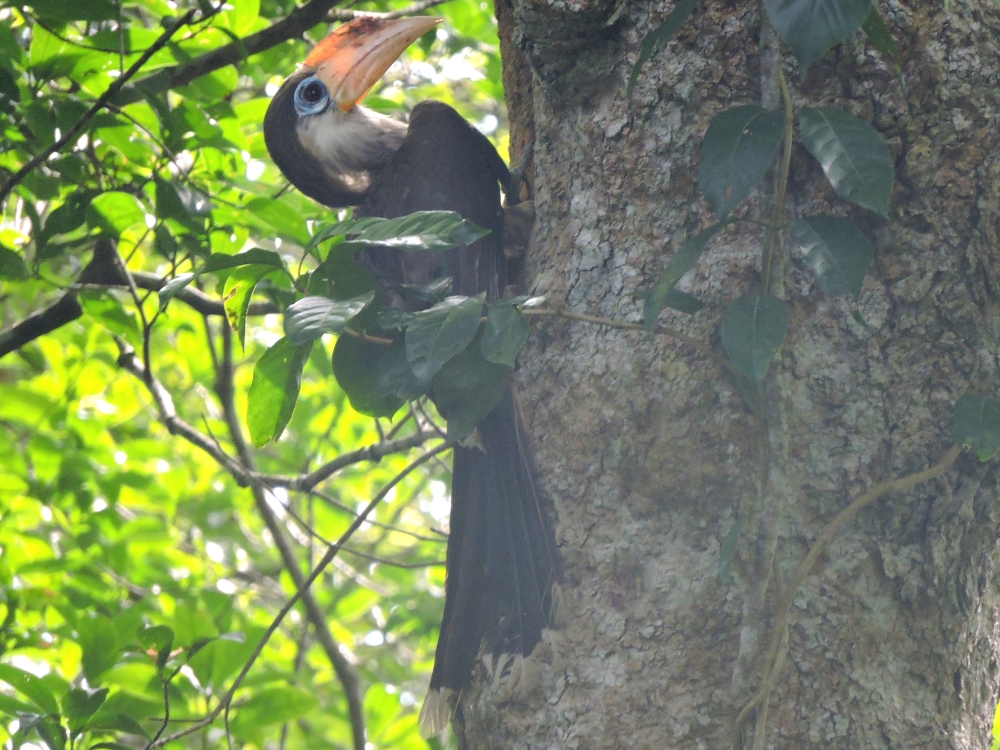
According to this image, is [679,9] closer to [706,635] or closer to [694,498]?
[694,498]

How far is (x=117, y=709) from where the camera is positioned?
203cm

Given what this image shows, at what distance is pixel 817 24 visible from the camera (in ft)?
3.42

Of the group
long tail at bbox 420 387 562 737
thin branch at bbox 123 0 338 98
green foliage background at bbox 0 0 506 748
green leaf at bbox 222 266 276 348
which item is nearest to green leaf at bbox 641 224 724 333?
long tail at bbox 420 387 562 737

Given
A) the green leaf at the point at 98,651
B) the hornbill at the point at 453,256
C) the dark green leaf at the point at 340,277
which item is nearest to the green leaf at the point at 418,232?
the dark green leaf at the point at 340,277

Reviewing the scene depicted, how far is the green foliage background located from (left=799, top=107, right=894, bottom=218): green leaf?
1.02m

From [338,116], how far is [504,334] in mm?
1684

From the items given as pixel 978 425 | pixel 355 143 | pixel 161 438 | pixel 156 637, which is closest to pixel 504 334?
pixel 978 425

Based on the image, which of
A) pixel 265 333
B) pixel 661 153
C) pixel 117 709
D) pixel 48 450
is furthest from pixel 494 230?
pixel 265 333

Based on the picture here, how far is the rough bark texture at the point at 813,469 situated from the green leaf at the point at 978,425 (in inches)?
1.8

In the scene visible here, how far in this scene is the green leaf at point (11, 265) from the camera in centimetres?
A: 211

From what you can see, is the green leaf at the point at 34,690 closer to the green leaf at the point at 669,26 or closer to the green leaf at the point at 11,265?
the green leaf at the point at 11,265

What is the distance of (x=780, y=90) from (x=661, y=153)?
0.26 metres

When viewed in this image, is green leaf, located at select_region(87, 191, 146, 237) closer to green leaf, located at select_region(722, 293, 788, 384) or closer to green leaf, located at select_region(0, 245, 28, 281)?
green leaf, located at select_region(0, 245, 28, 281)

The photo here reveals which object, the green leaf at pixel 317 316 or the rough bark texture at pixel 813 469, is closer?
the green leaf at pixel 317 316
